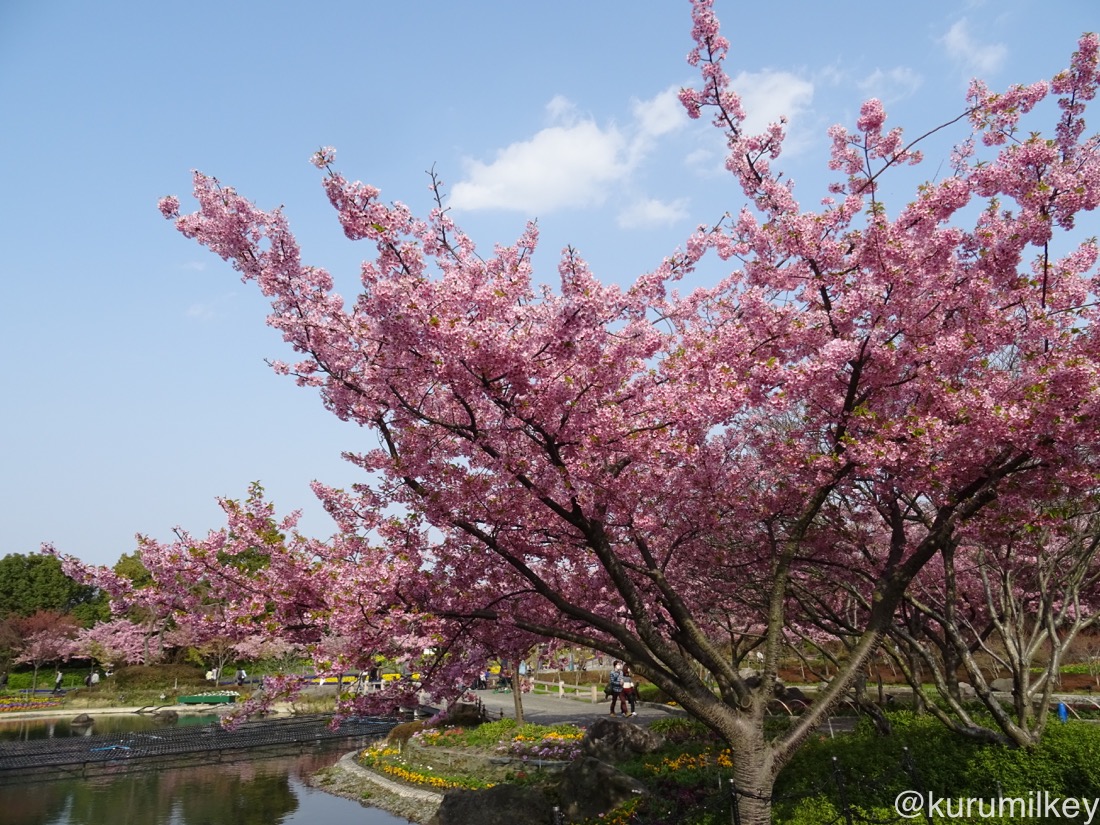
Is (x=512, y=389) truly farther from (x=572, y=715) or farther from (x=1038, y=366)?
(x=572, y=715)

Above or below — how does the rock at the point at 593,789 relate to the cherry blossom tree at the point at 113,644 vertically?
below

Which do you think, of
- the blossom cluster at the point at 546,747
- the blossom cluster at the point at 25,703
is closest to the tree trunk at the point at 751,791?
the blossom cluster at the point at 546,747

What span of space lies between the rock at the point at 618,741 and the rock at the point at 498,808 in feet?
12.5

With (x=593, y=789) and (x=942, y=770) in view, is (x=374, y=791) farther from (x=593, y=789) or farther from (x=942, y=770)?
(x=942, y=770)

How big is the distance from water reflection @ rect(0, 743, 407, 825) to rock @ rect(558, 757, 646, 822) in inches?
212

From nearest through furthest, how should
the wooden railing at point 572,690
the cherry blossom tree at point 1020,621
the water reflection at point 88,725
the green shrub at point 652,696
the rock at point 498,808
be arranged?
1. the cherry blossom tree at point 1020,621
2. the rock at point 498,808
3. the green shrub at point 652,696
4. the water reflection at point 88,725
5. the wooden railing at point 572,690

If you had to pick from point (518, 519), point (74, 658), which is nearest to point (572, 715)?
point (518, 519)

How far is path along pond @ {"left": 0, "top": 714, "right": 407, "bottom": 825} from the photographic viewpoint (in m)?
16.3

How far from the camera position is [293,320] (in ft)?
27.6

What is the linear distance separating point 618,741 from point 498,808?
4.88m

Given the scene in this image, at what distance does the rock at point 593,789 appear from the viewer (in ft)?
38.6

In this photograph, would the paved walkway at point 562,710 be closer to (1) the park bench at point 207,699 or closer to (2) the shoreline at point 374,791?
(2) the shoreline at point 374,791

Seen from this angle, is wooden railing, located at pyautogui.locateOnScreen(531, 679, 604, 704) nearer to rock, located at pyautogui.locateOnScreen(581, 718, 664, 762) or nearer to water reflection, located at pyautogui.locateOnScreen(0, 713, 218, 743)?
rock, located at pyautogui.locateOnScreen(581, 718, 664, 762)

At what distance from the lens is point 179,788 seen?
1945 centimetres
